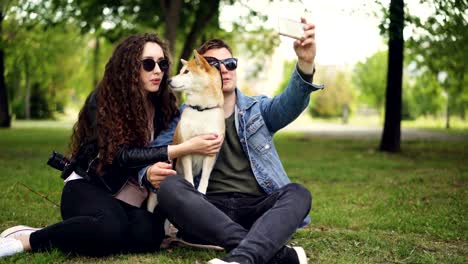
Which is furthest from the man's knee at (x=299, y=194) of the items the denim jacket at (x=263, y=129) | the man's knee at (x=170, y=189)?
the man's knee at (x=170, y=189)

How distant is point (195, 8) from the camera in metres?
17.2

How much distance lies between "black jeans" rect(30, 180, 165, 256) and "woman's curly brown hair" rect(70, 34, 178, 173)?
251 millimetres

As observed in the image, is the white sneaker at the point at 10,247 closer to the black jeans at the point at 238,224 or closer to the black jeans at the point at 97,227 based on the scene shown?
the black jeans at the point at 97,227

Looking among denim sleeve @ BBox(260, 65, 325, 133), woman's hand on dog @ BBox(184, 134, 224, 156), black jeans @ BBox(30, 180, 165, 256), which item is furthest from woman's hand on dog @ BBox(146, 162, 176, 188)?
denim sleeve @ BBox(260, 65, 325, 133)

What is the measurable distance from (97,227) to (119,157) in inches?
21.0

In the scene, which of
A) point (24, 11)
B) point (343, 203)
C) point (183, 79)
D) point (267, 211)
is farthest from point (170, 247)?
point (24, 11)

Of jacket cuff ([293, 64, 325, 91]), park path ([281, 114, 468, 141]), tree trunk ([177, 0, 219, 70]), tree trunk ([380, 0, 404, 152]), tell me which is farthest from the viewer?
park path ([281, 114, 468, 141])

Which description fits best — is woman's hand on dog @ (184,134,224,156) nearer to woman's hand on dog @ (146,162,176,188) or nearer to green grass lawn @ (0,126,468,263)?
woman's hand on dog @ (146,162,176,188)

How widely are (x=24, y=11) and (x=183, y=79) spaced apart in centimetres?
1290

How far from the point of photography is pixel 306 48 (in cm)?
372

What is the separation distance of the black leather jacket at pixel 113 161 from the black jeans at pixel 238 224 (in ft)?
0.95

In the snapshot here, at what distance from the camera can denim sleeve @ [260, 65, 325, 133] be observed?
3900 mm

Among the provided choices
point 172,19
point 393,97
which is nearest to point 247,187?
point 393,97

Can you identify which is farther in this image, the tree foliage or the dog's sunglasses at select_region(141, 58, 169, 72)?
the tree foliage
